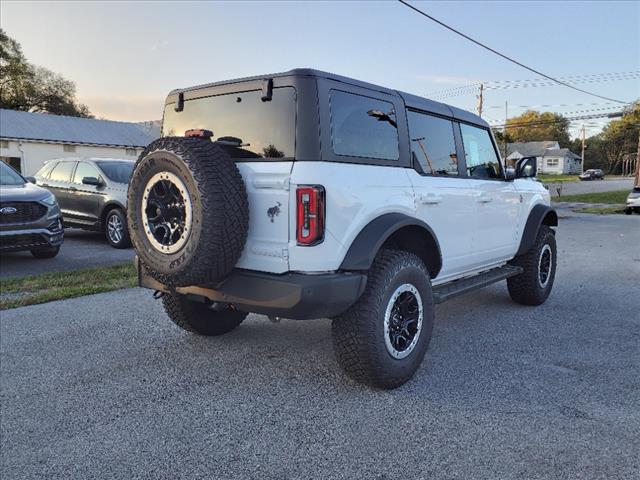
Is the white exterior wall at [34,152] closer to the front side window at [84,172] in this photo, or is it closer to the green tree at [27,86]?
the front side window at [84,172]

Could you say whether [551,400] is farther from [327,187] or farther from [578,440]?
[327,187]

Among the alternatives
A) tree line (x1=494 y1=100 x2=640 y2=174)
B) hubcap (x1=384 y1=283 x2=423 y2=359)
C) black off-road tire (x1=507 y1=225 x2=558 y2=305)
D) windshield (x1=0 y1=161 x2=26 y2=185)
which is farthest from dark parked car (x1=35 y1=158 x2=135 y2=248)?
tree line (x1=494 y1=100 x2=640 y2=174)

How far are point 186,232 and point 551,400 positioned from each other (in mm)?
2561

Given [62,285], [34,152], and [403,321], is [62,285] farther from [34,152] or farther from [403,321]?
[34,152]

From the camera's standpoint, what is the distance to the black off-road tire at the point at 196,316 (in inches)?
167

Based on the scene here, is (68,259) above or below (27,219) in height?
below

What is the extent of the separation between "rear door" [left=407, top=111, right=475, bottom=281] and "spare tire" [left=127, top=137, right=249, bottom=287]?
1.45m

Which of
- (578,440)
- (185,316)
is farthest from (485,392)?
(185,316)

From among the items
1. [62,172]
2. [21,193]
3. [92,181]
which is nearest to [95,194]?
[92,181]

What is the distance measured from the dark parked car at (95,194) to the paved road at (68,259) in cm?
38

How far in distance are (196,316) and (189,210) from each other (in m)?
1.57

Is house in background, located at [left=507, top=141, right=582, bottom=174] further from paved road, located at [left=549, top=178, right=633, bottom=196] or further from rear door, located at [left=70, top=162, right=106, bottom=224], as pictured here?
rear door, located at [left=70, top=162, right=106, bottom=224]

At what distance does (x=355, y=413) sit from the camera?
10.3 ft

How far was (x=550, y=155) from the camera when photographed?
9650cm
